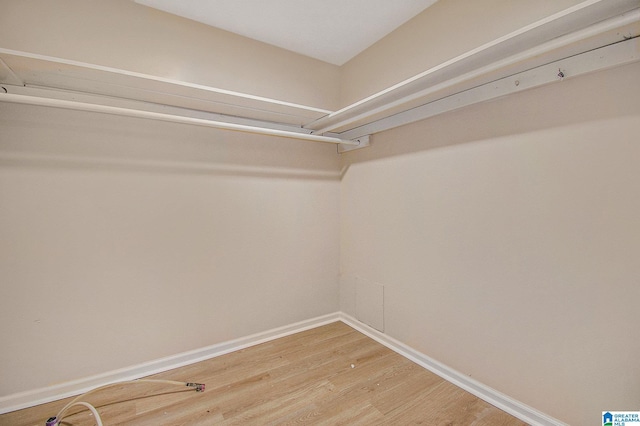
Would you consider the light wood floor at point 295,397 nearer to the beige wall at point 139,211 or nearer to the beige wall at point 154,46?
the beige wall at point 139,211

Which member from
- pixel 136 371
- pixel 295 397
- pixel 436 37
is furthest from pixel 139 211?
pixel 436 37

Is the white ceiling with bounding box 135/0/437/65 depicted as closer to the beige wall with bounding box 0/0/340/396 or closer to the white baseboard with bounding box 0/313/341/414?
the beige wall with bounding box 0/0/340/396

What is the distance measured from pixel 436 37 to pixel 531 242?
1504 mm

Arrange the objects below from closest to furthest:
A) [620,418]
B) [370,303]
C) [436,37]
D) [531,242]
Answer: [620,418]
[531,242]
[436,37]
[370,303]

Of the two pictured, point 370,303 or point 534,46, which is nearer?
point 534,46

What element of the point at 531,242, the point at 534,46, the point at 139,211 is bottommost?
the point at 531,242

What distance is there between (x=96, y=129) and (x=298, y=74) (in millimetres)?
1656

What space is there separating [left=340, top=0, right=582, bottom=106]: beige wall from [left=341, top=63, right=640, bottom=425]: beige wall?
0.40 m

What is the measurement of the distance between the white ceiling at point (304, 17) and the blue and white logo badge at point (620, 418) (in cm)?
254

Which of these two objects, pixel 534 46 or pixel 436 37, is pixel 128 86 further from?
pixel 534 46

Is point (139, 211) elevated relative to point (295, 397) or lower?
elevated

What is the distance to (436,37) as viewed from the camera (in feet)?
6.46

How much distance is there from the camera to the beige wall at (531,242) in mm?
1271

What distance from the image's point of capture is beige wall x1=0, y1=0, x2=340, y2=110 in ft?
5.56
